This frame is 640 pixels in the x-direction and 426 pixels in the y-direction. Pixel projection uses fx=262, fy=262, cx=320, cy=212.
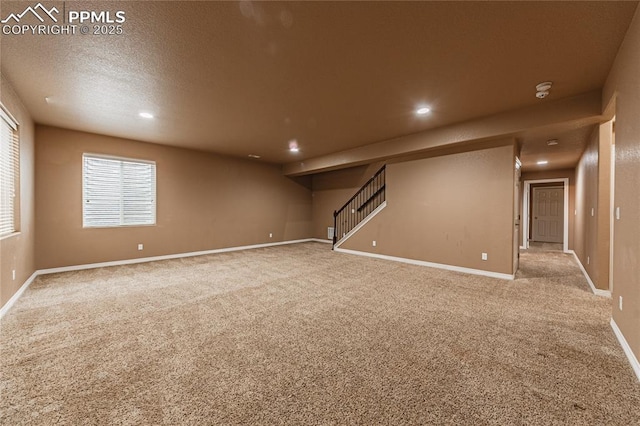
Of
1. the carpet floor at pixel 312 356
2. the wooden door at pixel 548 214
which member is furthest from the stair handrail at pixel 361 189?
the wooden door at pixel 548 214

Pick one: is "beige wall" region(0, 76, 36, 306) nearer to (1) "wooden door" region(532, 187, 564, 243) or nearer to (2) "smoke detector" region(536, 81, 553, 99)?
(2) "smoke detector" region(536, 81, 553, 99)

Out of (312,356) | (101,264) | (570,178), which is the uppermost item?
(570,178)

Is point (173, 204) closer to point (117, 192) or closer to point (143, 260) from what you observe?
point (117, 192)

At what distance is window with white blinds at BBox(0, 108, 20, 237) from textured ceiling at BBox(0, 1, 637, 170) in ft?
1.57

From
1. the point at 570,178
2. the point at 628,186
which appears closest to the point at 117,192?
the point at 628,186

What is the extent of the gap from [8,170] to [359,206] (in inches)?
277

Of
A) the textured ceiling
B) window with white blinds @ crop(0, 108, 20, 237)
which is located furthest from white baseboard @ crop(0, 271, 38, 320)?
the textured ceiling

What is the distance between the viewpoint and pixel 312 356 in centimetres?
209

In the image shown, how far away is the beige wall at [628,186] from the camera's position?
77.9 inches

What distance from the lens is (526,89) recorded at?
10.4ft

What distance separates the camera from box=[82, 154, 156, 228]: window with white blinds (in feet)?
16.6

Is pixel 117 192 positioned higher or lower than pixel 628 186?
higher

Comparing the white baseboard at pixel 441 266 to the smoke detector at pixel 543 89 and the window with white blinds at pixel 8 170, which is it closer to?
the smoke detector at pixel 543 89

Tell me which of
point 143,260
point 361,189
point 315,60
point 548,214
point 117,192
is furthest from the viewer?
point 548,214
